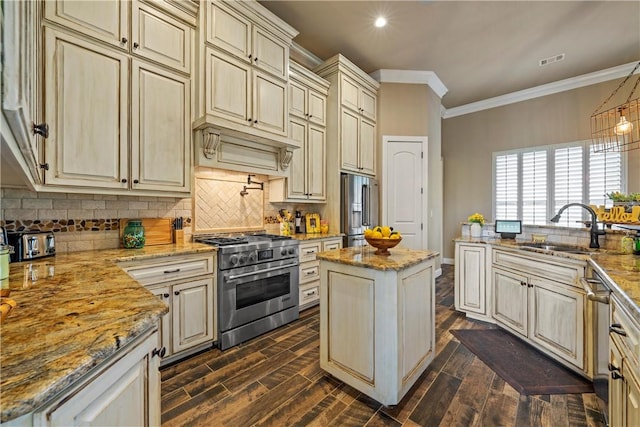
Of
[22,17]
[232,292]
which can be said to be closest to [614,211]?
[232,292]

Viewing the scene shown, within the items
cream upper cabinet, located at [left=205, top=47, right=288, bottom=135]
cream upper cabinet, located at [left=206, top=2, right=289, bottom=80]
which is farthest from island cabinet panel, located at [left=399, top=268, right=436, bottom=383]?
cream upper cabinet, located at [left=206, top=2, right=289, bottom=80]

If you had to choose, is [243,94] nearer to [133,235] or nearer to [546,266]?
[133,235]

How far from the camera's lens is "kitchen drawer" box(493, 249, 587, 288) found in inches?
77.8

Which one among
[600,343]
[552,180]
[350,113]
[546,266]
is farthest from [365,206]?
[552,180]

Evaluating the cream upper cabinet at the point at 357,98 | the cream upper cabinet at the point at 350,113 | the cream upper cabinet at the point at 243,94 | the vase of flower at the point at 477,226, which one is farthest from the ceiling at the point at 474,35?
the vase of flower at the point at 477,226

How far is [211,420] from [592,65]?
628 centimetres

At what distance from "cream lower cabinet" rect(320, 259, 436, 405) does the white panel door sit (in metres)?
2.34

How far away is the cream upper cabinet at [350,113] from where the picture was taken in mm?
3697

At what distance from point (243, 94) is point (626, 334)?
291cm

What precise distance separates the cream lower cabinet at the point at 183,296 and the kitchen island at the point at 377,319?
3.29 feet

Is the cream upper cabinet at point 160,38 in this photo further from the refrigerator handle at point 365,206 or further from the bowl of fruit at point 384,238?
the refrigerator handle at point 365,206

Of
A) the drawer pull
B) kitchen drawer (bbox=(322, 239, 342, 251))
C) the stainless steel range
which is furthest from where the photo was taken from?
kitchen drawer (bbox=(322, 239, 342, 251))

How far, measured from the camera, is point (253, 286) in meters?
2.52

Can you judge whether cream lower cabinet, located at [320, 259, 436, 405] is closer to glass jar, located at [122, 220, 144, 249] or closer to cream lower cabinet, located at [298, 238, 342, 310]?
cream lower cabinet, located at [298, 238, 342, 310]
